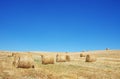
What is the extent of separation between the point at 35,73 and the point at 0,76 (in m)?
2.74

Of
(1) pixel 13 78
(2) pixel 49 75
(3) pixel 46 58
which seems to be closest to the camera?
(1) pixel 13 78

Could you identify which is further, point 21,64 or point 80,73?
point 21,64

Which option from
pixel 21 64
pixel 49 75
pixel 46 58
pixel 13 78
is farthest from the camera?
pixel 46 58

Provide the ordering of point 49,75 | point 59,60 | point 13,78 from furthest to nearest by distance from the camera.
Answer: point 59,60 < point 49,75 < point 13,78

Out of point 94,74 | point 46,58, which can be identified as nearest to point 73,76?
point 94,74

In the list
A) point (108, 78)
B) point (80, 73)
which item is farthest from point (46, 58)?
point (108, 78)

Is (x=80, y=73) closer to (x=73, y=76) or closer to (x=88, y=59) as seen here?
(x=73, y=76)

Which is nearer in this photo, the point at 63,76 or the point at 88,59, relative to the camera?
the point at 63,76

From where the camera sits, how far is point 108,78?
62.5ft

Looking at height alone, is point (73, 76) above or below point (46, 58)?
below

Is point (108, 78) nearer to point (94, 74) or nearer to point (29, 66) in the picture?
point (94, 74)

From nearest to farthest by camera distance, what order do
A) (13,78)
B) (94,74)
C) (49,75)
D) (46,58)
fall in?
(13,78) → (49,75) → (94,74) → (46,58)

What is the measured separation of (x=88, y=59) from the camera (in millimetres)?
34969

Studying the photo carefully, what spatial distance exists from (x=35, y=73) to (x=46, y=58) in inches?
362
